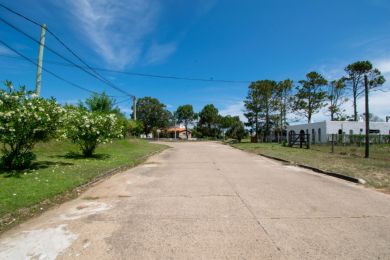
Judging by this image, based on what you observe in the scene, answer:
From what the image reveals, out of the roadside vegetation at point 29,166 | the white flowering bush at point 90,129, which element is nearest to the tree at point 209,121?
the white flowering bush at point 90,129

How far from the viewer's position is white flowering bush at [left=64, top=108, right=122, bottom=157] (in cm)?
1634

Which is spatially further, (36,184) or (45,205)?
(36,184)

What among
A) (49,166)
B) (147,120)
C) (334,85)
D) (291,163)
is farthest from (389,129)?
(147,120)

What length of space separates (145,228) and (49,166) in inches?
323

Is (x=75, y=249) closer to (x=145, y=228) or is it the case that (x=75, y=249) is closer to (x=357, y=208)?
(x=145, y=228)

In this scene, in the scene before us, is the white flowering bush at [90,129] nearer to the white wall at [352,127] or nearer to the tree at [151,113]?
the white wall at [352,127]

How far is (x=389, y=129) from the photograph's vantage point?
47.1 meters

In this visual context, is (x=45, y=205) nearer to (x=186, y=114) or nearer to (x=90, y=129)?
(x=90, y=129)

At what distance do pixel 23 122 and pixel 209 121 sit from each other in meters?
84.8

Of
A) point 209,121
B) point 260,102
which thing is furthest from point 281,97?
point 209,121

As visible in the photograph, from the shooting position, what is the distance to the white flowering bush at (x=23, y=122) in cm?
1032

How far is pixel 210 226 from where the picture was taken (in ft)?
18.1

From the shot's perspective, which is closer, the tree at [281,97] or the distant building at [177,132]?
the tree at [281,97]

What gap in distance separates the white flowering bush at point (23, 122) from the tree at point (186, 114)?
9042 cm
